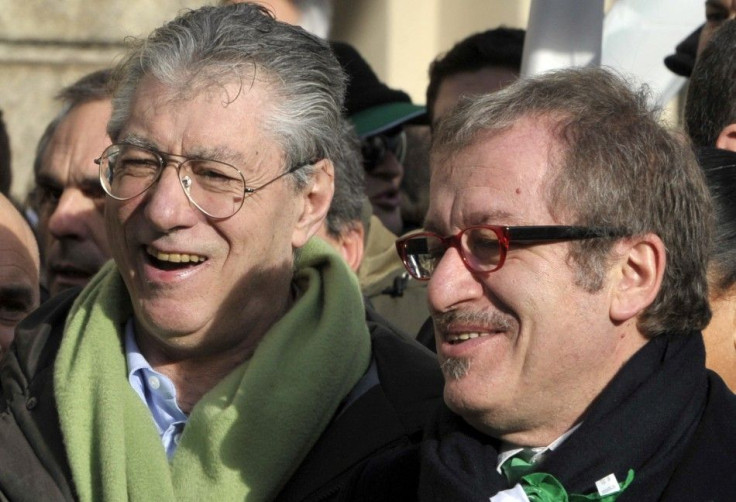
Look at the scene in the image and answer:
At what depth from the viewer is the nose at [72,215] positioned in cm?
443

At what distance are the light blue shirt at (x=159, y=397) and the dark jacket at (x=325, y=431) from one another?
0.20 metres

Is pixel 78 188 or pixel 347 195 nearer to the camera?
pixel 347 195

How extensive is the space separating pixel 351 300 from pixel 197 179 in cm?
49

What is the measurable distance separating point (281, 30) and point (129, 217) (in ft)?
1.87

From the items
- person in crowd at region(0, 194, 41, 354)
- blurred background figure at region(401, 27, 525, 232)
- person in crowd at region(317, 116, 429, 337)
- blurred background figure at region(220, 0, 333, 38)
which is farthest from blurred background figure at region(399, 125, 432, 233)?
person in crowd at region(0, 194, 41, 354)

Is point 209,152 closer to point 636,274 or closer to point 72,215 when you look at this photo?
point 636,274

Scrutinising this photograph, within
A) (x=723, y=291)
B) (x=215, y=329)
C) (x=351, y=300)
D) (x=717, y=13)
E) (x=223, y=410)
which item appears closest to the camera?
(x=723, y=291)

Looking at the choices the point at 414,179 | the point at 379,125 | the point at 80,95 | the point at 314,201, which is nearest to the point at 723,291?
the point at 314,201

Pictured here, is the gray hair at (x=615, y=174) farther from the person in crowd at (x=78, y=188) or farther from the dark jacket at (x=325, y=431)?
the person in crowd at (x=78, y=188)

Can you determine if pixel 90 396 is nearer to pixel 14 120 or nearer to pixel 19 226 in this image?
pixel 19 226

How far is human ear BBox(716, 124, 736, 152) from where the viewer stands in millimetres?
3400

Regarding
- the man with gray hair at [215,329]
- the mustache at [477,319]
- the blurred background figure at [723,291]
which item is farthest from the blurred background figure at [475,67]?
the mustache at [477,319]

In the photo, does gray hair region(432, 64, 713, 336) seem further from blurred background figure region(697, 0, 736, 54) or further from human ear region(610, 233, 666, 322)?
blurred background figure region(697, 0, 736, 54)

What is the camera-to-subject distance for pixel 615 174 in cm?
247
